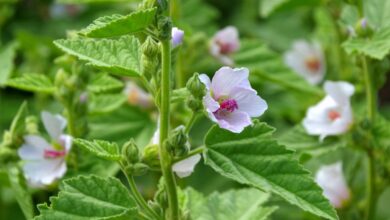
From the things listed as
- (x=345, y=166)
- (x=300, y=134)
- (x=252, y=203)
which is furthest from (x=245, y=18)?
(x=252, y=203)

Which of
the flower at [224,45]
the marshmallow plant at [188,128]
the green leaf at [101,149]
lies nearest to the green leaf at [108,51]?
the marshmallow plant at [188,128]

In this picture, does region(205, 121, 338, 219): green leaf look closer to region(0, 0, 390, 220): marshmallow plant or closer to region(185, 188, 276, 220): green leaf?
region(0, 0, 390, 220): marshmallow plant

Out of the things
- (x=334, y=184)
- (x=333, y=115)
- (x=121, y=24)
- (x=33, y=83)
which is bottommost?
(x=334, y=184)

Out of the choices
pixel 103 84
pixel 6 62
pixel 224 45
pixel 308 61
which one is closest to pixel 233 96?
pixel 103 84

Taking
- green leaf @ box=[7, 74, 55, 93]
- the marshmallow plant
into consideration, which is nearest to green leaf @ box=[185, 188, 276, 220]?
the marshmallow plant

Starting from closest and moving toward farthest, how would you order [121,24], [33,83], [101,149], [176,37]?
A: [121,24], [101,149], [176,37], [33,83]

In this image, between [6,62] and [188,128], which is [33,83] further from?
[188,128]
